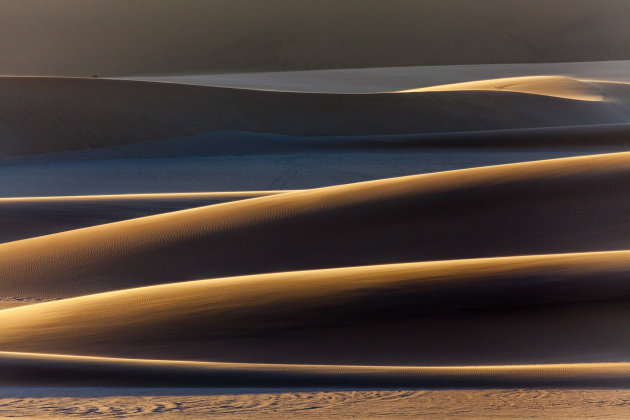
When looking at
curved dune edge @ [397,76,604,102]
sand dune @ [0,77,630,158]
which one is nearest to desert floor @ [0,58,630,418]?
sand dune @ [0,77,630,158]

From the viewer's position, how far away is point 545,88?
2644cm

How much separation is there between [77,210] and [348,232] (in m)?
3.56

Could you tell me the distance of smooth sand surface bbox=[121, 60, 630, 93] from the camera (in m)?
32.4

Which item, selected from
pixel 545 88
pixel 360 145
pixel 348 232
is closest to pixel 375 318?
pixel 348 232

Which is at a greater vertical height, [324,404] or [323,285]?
[323,285]

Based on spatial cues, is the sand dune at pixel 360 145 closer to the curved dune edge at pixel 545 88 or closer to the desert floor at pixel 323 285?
the desert floor at pixel 323 285

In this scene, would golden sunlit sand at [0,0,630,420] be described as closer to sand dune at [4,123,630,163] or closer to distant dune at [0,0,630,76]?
sand dune at [4,123,630,163]

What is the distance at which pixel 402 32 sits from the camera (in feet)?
215

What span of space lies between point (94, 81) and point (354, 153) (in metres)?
7.52

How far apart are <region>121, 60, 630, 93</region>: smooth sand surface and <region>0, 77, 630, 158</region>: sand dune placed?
7.16m

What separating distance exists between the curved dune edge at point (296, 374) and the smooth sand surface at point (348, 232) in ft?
11.3

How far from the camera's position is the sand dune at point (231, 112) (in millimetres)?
19953

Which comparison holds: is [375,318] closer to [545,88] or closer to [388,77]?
[545,88]

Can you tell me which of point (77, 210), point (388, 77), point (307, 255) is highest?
point (388, 77)
